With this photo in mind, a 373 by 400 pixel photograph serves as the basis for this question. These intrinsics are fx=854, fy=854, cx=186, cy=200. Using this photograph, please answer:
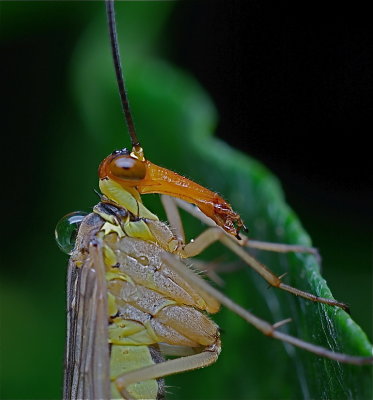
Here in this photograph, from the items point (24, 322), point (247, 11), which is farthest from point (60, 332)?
point (247, 11)

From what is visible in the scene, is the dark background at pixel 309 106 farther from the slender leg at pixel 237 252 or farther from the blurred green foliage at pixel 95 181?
the slender leg at pixel 237 252

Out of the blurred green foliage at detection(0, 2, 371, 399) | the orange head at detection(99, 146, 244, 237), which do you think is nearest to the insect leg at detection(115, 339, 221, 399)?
the blurred green foliage at detection(0, 2, 371, 399)

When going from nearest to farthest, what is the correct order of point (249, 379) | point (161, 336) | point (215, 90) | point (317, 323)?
point (317, 323), point (161, 336), point (249, 379), point (215, 90)

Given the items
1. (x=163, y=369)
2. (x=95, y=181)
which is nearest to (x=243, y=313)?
(x=163, y=369)

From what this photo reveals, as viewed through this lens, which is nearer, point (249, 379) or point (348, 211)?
point (249, 379)

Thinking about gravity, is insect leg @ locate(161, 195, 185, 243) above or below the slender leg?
above

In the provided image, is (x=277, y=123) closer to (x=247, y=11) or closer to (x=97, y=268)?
(x=247, y=11)

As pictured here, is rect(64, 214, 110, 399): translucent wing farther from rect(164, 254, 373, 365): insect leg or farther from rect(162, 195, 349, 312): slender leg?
rect(162, 195, 349, 312): slender leg
